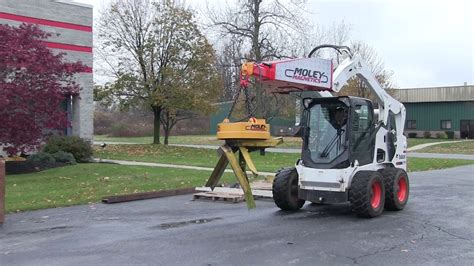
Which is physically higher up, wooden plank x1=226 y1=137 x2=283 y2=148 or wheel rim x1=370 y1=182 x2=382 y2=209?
wooden plank x1=226 y1=137 x2=283 y2=148

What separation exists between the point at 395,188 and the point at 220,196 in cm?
→ 408

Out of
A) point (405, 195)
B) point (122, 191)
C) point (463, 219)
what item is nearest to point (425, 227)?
point (463, 219)

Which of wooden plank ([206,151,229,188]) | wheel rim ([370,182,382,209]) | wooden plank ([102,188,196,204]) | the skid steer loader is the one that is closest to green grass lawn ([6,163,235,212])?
wooden plank ([102,188,196,204])

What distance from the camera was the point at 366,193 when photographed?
9766 millimetres

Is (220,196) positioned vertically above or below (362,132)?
Answer: below

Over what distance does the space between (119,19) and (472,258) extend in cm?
2934

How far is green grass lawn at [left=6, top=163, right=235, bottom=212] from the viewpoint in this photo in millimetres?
12867

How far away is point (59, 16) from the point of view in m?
25.8

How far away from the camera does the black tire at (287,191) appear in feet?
35.6

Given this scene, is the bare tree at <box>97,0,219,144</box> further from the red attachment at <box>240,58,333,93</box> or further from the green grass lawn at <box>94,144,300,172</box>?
the red attachment at <box>240,58,333,93</box>

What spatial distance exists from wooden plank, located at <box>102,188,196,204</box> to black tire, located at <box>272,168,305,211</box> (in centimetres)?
390

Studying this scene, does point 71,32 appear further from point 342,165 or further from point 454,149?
point 454,149

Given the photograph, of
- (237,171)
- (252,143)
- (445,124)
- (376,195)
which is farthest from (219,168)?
(445,124)

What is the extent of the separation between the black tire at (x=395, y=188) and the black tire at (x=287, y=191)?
1.75 meters
